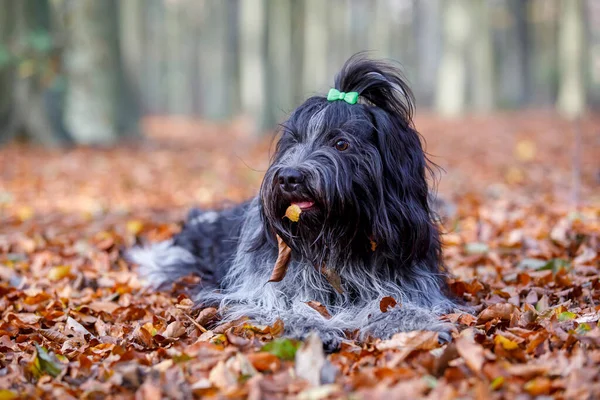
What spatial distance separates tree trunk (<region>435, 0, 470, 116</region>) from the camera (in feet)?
75.7

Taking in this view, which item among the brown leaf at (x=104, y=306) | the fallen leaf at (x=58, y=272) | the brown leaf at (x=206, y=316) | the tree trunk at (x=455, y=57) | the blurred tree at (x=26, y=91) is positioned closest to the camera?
the brown leaf at (x=206, y=316)

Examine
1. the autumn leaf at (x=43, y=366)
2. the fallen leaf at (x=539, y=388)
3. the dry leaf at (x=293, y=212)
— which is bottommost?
the autumn leaf at (x=43, y=366)

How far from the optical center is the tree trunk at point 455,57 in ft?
75.7

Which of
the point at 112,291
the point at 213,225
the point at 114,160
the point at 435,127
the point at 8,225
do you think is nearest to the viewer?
the point at 112,291

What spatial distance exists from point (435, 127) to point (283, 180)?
16326 mm

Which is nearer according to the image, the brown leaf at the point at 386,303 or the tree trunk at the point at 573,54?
the brown leaf at the point at 386,303

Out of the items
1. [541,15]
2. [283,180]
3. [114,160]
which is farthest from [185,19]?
[283,180]

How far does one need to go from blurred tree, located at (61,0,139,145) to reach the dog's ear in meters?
10.8

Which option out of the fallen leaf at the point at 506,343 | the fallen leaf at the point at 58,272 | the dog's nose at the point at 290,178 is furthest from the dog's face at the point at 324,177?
the fallen leaf at the point at 58,272

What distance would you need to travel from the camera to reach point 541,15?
3344cm

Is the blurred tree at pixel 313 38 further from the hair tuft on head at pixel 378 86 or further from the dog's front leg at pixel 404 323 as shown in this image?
the dog's front leg at pixel 404 323

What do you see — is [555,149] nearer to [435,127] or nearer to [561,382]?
[435,127]

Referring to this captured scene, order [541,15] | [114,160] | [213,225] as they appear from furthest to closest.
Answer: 1. [541,15]
2. [114,160]
3. [213,225]

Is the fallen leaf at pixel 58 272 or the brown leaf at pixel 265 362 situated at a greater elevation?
the brown leaf at pixel 265 362
